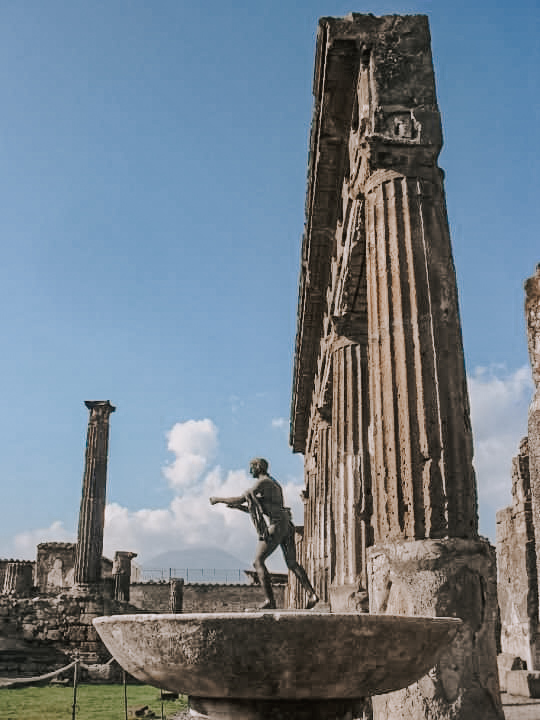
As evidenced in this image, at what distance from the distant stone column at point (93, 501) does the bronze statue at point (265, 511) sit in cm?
1985

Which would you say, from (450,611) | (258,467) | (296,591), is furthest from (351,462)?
(296,591)

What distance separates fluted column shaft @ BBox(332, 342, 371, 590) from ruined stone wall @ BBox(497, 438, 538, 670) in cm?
236

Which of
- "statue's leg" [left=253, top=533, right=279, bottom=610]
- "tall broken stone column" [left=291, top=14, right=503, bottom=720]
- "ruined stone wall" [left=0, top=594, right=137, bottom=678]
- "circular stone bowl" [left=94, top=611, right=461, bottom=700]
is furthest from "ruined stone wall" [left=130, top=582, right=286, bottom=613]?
"circular stone bowl" [left=94, top=611, right=461, bottom=700]

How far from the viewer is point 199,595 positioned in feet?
156

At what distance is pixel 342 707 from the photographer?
3.33m

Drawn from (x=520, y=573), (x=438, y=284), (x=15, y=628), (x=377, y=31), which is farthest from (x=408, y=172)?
(x=15, y=628)

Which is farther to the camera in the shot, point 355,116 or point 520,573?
point 520,573

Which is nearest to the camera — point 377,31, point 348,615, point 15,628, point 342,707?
point 348,615

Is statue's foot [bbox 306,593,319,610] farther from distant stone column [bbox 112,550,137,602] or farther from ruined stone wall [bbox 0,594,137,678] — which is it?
distant stone column [bbox 112,550,137,602]

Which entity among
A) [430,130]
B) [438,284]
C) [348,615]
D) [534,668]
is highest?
[430,130]

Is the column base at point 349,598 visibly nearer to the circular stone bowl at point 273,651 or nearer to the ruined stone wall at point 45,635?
the circular stone bowl at point 273,651

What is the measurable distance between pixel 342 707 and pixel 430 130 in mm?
5316

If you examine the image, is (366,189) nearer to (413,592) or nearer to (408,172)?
(408,172)

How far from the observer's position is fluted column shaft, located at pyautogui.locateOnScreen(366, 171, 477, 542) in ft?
18.6
